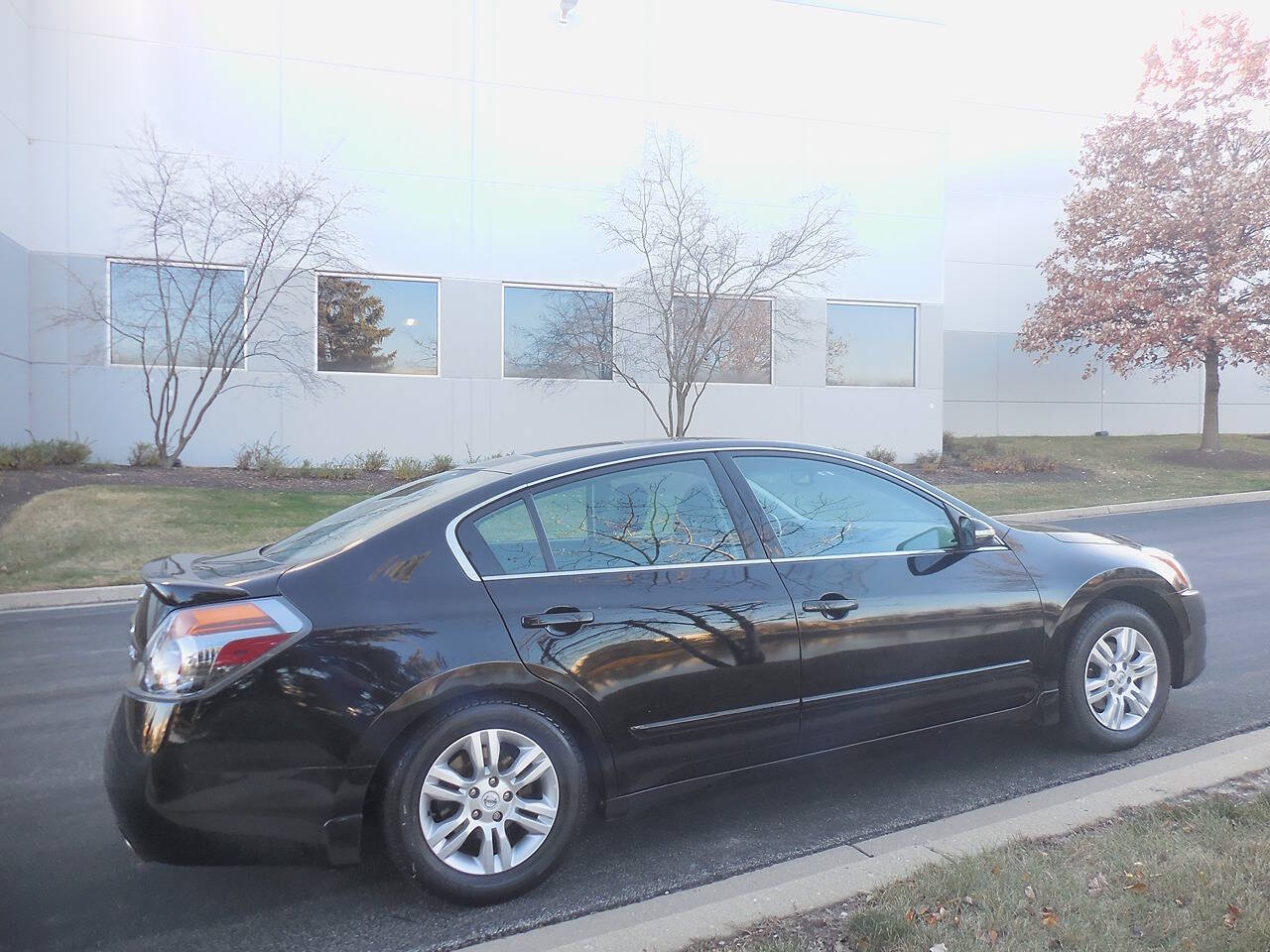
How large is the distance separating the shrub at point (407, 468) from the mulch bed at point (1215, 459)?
1667 centimetres

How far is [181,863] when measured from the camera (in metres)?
3.23

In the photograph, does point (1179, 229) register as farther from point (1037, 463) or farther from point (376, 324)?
point (376, 324)

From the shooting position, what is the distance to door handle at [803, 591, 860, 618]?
403 cm

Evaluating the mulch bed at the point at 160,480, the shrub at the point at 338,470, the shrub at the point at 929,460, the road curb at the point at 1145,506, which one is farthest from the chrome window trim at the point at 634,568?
the shrub at the point at 929,460

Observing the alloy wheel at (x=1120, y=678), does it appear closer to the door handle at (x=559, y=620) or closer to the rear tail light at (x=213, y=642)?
the door handle at (x=559, y=620)

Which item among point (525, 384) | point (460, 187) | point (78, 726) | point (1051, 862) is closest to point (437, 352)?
point (525, 384)

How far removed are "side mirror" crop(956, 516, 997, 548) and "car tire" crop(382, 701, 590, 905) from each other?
2.07 metres

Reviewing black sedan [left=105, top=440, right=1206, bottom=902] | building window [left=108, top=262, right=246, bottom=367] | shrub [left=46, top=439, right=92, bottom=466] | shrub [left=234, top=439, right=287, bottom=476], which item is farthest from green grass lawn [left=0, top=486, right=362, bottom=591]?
black sedan [left=105, top=440, right=1206, bottom=902]

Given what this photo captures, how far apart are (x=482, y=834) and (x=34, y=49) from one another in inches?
700

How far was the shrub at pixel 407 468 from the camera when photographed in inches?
667

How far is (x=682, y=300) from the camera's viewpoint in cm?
1825

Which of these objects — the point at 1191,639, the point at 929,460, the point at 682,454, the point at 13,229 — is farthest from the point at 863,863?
the point at 929,460

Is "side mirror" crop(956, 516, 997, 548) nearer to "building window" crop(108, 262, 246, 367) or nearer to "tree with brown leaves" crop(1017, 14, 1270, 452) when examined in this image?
"building window" crop(108, 262, 246, 367)

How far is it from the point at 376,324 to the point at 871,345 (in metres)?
10.1
